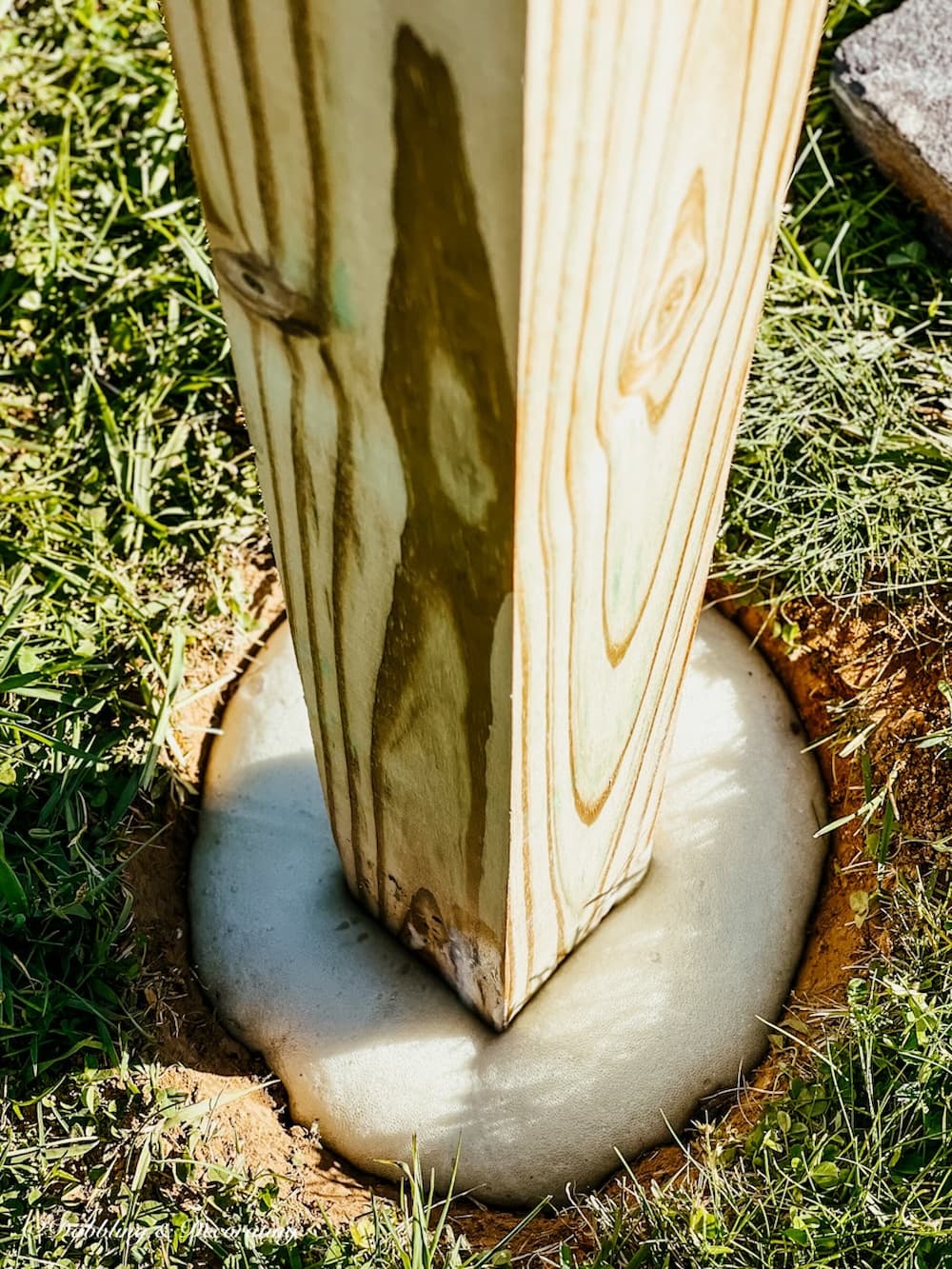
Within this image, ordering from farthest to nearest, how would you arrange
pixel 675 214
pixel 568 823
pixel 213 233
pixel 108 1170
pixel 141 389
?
pixel 141 389 < pixel 108 1170 < pixel 568 823 < pixel 213 233 < pixel 675 214

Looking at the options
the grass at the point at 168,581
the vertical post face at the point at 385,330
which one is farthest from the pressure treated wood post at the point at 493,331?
the grass at the point at 168,581

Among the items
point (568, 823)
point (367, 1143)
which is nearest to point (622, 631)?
point (568, 823)

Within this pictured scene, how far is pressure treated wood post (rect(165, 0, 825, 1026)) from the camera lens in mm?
619

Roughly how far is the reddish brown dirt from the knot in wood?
1191mm

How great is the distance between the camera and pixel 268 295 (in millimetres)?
838

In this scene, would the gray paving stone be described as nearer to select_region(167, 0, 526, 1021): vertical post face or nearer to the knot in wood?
select_region(167, 0, 526, 1021): vertical post face

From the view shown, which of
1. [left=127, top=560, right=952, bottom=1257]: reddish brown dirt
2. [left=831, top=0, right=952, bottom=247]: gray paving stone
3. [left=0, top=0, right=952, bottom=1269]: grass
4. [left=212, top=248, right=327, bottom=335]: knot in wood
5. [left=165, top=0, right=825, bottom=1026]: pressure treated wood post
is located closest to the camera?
[left=165, top=0, right=825, bottom=1026]: pressure treated wood post

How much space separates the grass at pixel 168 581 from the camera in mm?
1565

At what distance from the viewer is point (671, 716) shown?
1436 mm

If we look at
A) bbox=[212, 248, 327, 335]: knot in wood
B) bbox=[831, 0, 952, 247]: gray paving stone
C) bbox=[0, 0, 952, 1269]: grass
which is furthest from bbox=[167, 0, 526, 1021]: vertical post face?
bbox=[831, 0, 952, 247]: gray paving stone

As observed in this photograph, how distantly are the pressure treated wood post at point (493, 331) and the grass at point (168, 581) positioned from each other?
65cm

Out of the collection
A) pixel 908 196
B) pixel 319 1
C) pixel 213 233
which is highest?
pixel 319 1

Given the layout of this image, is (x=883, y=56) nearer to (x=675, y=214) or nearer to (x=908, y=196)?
(x=908, y=196)

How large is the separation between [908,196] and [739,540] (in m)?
0.83
